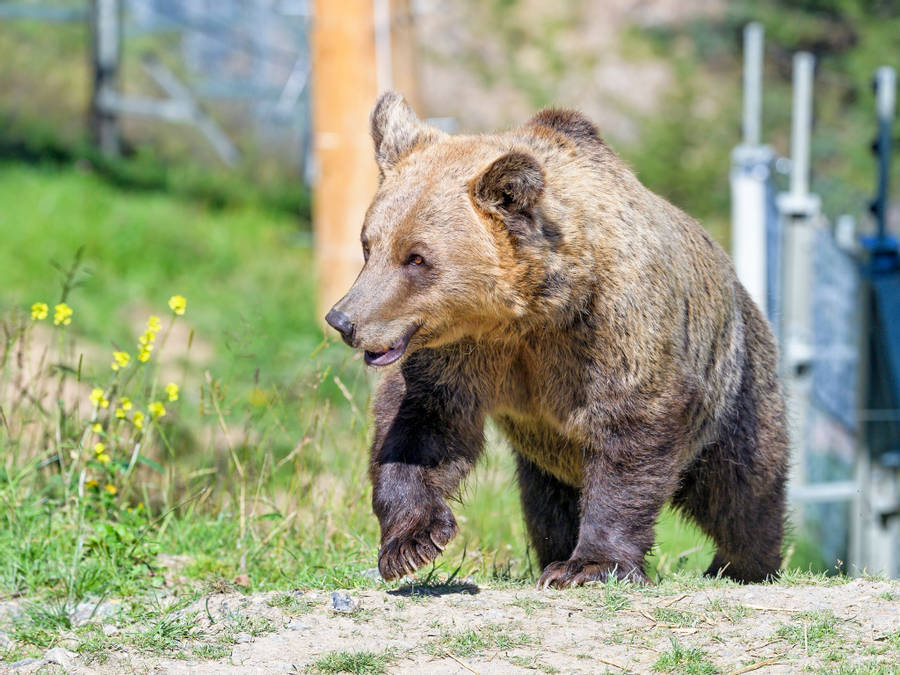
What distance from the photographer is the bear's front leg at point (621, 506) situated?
396 cm

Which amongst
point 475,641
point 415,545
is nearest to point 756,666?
point 475,641

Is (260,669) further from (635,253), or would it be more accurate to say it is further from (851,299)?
(851,299)

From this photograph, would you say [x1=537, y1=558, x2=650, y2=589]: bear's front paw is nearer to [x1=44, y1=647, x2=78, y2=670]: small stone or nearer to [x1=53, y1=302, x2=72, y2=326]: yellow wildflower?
[x1=44, y1=647, x2=78, y2=670]: small stone

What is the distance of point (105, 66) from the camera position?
527 inches

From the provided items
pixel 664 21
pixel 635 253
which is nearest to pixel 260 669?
pixel 635 253

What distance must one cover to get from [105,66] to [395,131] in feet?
33.3

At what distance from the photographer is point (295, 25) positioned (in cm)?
1456

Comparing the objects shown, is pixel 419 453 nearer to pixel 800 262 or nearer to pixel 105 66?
pixel 800 262

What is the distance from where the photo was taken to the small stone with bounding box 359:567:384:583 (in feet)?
13.2

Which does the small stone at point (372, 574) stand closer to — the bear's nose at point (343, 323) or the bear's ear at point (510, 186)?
the bear's nose at point (343, 323)

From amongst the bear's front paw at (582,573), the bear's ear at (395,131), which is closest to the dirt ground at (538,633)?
the bear's front paw at (582,573)

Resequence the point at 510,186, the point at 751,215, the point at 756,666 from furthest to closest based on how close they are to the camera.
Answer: the point at 751,215 < the point at 510,186 < the point at 756,666

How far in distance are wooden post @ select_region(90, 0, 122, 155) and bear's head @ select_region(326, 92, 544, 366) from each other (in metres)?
10.4

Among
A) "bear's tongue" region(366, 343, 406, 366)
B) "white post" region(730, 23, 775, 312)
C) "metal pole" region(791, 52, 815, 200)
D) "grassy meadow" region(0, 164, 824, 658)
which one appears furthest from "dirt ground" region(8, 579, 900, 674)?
"metal pole" region(791, 52, 815, 200)
